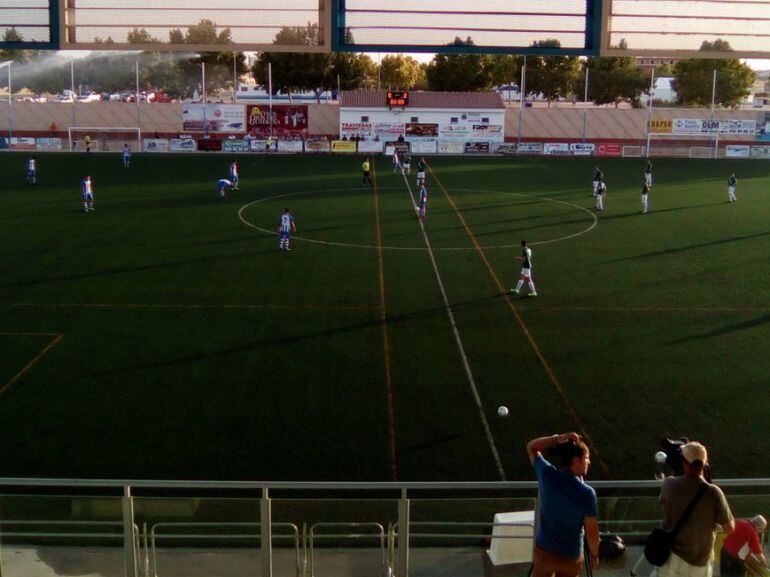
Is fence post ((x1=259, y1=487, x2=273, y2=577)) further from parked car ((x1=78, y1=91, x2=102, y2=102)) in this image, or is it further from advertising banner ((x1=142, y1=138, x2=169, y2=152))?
parked car ((x1=78, y1=91, x2=102, y2=102))

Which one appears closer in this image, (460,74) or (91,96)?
(460,74)

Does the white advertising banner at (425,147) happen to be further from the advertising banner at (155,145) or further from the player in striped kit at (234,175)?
the player in striped kit at (234,175)

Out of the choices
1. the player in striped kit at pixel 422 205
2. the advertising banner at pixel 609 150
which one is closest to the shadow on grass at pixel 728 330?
the player in striped kit at pixel 422 205

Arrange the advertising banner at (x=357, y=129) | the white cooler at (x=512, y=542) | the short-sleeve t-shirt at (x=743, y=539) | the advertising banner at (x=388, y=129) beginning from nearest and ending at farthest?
1. the short-sleeve t-shirt at (x=743, y=539)
2. the white cooler at (x=512, y=542)
3. the advertising banner at (x=388, y=129)
4. the advertising banner at (x=357, y=129)

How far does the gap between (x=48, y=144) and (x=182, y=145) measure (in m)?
10.8

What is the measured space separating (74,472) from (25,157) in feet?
182

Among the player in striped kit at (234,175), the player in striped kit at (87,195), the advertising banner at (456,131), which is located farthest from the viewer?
the advertising banner at (456,131)

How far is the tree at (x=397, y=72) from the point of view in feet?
372

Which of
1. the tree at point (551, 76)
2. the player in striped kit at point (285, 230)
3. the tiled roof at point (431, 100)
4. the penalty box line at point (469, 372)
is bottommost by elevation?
the penalty box line at point (469, 372)

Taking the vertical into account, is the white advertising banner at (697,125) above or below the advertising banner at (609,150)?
above

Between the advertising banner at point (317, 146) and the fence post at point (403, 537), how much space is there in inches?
2534

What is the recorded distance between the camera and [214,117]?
260 feet

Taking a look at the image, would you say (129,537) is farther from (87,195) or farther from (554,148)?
(554,148)

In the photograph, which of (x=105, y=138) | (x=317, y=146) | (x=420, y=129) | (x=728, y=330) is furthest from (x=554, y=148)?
(x=728, y=330)
